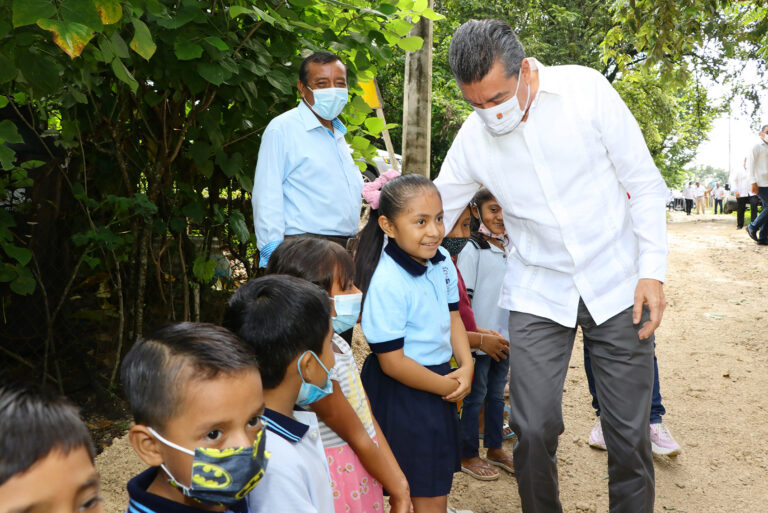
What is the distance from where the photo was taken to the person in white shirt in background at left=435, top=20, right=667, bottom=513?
A: 263cm

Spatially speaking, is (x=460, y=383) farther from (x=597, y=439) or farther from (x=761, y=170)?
(x=761, y=170)

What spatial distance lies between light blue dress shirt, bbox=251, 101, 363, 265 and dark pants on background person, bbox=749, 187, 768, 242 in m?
8.90

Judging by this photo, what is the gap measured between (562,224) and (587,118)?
1.35 feet

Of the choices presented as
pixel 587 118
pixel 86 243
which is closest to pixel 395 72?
pixel 86 243

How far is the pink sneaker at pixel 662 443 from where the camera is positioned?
13.2 feet

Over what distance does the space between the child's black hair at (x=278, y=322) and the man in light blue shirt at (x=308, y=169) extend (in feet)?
5.22

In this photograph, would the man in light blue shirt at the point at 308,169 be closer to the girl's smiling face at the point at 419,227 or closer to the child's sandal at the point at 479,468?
the girl's smiling face at the point at 419,227

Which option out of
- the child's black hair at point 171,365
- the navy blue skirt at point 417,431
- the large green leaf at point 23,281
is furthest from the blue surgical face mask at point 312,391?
the large green leaf at point 23,281

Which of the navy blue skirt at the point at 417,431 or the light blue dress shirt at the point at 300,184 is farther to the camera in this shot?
the light blue dress shirt at the point at 300,184

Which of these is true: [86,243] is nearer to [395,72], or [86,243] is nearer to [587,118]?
[587,118]

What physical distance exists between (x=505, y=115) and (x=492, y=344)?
134cm

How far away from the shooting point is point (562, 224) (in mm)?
2666

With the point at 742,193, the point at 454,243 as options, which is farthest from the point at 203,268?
the point at 742,193

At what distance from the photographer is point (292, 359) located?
1830mm
